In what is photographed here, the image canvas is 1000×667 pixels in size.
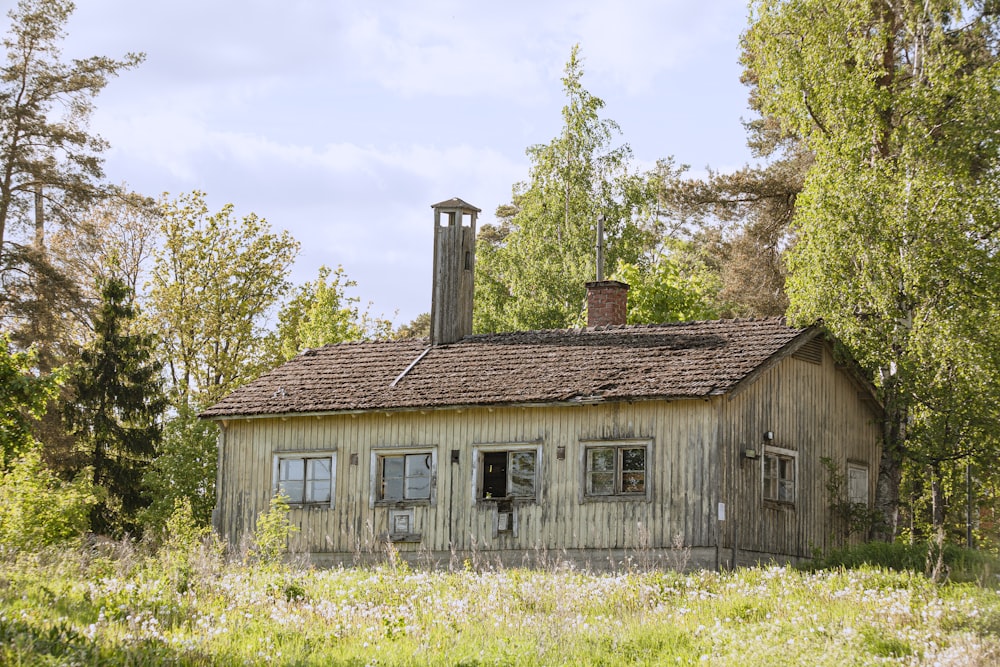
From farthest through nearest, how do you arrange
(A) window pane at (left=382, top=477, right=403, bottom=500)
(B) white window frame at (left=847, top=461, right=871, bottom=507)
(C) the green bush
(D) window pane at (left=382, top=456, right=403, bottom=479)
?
1. (B) white window frame at (left=847, top=461, right=871, bottom=507)
2. (D) window pane at (left=382, top=456, right=403, bottom=479)
3. (A) window pane at (left=382, top=477, right=403, bottom=500)
4. (C) the green bush

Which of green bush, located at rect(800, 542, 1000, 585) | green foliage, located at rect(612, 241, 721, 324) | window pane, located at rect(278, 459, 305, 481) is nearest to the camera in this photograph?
green bush, located at rect(800, 542, 1000, 585)

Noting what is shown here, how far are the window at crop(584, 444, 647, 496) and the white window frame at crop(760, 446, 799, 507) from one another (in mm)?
2446

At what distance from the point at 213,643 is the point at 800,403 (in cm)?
1545

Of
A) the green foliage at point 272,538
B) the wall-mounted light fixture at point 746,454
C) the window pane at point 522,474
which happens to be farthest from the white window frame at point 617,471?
the green foliage at point 272,538

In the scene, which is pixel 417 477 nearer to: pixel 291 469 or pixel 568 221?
pixel 291 469

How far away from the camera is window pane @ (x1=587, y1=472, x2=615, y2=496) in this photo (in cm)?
2362

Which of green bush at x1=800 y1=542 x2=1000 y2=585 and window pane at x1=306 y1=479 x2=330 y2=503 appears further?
window pane at x1=306 y1=479 x2=330 y2=503

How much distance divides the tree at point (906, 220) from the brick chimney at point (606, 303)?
4011 mm

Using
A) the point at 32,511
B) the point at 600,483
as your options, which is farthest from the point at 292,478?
the point at 600,483

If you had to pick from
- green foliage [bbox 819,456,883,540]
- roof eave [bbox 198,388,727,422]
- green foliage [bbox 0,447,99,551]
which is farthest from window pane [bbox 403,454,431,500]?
green foliage [bbox 819,456,883,540]

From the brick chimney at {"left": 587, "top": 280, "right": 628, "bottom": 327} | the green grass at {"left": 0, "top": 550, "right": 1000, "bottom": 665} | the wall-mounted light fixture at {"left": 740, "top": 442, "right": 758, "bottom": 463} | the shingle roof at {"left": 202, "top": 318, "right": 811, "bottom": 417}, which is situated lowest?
the green grass at {"left": 0, "top": 550, "right": 1000, "bottom": 665}

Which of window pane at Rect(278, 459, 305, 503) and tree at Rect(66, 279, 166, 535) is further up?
tree at Rect(66, 279, 166, 535)

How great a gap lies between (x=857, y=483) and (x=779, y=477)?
376 cm

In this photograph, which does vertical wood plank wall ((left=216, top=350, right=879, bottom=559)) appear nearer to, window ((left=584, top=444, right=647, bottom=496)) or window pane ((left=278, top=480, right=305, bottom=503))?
window ((left=584, top=444, right=647, bottom=496))
